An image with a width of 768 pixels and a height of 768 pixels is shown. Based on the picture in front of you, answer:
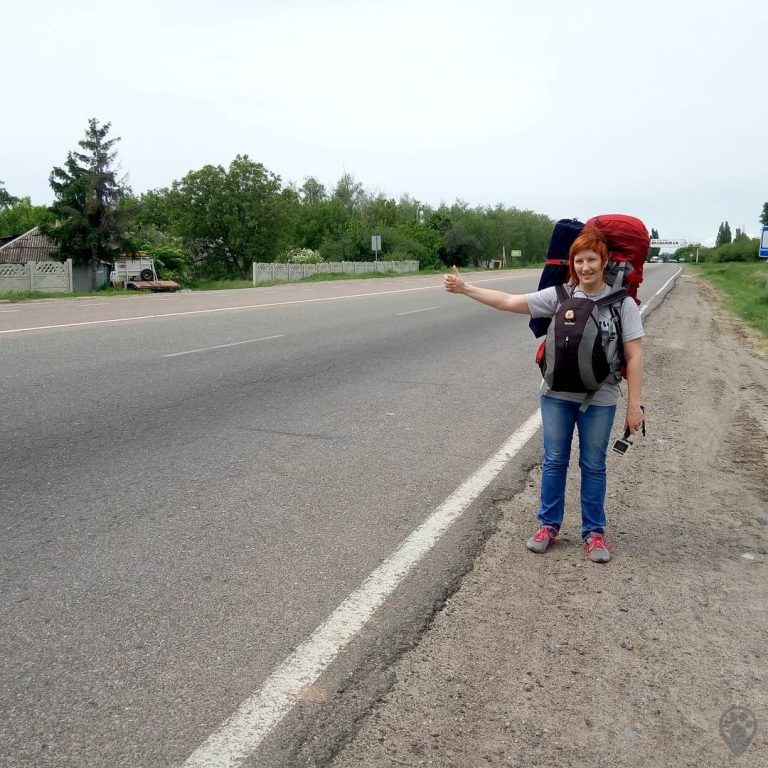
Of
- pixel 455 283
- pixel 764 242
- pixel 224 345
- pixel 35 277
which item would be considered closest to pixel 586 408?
pixel 455 283

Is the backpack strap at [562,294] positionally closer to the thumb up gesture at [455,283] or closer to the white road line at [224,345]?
the thumb up gesture at [455,283]

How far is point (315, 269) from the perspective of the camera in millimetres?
53125

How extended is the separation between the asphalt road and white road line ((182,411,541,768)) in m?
0.06

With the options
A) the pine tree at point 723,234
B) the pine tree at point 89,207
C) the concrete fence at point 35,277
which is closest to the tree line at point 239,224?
the pine tree at point 89,207

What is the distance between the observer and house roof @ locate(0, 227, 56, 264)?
54594mm

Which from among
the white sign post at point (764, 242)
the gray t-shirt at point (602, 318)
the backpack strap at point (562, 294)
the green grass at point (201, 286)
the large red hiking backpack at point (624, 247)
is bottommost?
the green grass at point (201, 286)

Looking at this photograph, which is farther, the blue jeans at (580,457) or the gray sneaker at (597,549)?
the blue jeans at (580,457)

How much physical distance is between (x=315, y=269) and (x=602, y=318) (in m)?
49.9

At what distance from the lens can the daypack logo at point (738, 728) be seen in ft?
8.68

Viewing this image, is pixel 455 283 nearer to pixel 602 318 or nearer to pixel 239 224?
pixel 602 318

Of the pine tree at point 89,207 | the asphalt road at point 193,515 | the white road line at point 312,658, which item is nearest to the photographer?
the white road line at point 312,658

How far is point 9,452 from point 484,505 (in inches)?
135

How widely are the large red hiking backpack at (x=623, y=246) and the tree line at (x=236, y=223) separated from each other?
45.5m

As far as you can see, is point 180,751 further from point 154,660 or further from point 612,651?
point 612,651
